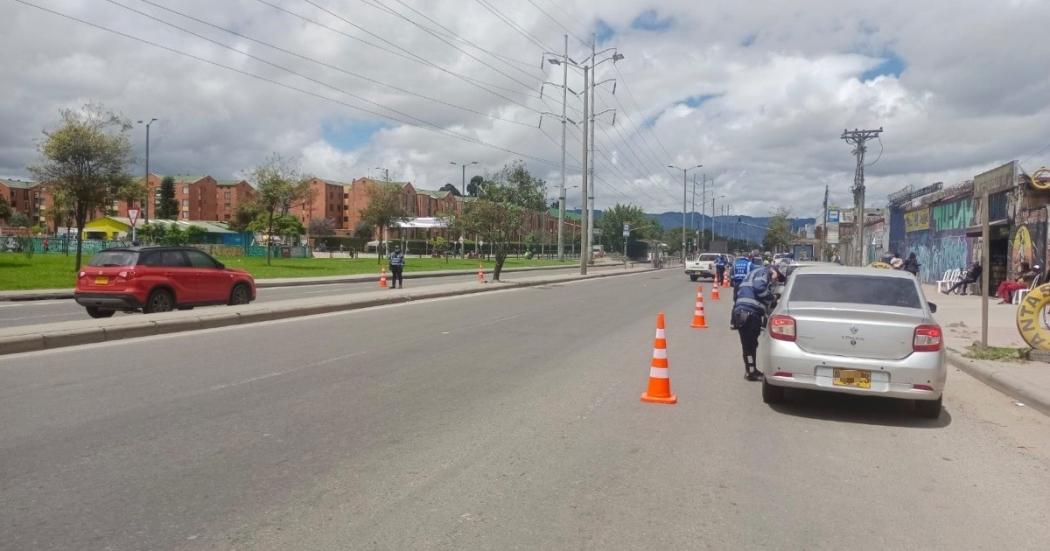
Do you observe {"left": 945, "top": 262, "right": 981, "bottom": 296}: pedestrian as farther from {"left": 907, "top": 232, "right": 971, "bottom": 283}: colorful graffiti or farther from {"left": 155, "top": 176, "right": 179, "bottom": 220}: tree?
{"left": 155, "top": 176, "right": 179, "bottom": 220}: tree

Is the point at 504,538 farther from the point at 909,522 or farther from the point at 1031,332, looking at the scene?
the point at 1031,332

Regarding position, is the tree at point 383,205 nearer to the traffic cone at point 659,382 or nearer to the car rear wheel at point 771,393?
the traffic cone at point 659,382

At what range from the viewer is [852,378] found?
7.39 metres

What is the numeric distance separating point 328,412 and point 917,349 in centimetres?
551

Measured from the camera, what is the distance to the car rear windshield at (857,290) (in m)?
7.97

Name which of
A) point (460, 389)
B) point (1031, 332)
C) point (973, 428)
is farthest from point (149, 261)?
point (1031, 332)

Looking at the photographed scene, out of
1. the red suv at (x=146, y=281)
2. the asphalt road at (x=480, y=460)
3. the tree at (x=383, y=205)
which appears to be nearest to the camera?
the asphalt road at (x=480, y=460)

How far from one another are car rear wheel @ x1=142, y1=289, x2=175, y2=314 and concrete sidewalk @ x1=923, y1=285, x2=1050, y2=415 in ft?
47.2

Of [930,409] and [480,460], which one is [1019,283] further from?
[480,460]

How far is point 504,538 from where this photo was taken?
14.0 feet

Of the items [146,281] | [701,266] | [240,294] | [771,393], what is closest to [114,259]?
[146,281]

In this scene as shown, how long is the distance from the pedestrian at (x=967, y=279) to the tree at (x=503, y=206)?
60.1 ft

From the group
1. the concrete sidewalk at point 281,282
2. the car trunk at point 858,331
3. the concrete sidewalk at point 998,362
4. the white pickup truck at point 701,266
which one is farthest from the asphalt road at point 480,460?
the white pickup truck at point 701,266

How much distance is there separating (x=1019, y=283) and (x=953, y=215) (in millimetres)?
11312
